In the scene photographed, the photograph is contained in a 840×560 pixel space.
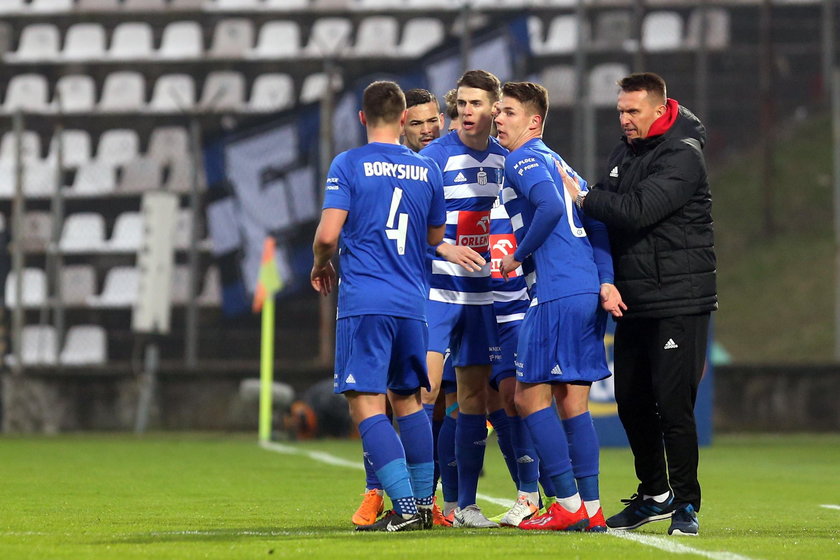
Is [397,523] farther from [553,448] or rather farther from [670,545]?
[670,545]

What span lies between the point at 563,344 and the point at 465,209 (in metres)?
1.01

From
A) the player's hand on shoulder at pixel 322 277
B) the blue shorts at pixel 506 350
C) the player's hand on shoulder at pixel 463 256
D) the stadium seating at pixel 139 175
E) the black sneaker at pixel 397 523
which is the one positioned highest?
the stadium seating at pixel 139 175

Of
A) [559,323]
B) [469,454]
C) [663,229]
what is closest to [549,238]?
[559,323]

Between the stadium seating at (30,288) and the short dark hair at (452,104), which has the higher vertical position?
the short dark hair at (452,104)

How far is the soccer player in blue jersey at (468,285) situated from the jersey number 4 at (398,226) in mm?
499

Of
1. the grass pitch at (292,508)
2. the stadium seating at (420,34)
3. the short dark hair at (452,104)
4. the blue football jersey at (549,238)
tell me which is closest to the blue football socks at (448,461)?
the grass pitch at (292,508)

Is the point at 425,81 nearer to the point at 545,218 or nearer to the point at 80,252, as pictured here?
the point at 80,252

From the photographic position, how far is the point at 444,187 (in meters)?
7.21

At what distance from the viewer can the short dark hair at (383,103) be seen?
21.5 ft

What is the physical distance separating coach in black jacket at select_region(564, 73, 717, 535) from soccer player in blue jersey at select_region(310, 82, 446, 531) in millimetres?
813

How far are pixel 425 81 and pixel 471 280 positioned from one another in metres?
14.9

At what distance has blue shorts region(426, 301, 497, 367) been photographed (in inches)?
278

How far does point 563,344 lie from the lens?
258 inches

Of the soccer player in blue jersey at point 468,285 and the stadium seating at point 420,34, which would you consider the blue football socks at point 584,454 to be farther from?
the stadium seating at point 420,34
